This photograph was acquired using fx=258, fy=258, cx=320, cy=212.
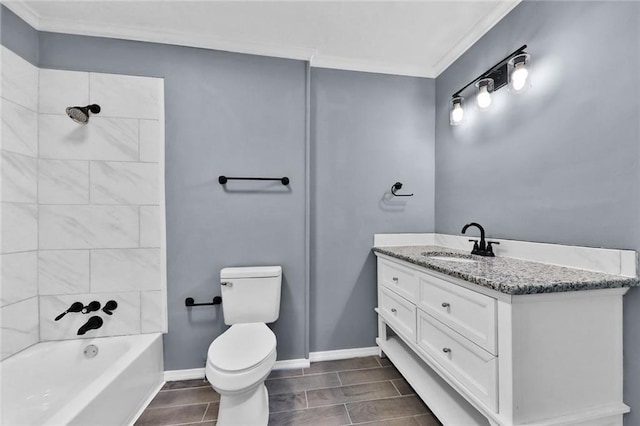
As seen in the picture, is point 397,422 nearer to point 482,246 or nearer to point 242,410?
point 242,410

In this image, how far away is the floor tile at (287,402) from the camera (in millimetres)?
1545

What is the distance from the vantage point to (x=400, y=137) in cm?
219

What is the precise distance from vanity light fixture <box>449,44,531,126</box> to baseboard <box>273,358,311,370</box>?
2118mm

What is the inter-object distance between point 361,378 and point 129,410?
4.64 ft

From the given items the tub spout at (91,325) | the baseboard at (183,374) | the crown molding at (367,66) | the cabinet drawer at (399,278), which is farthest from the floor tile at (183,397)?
the crown molding at (367,66)

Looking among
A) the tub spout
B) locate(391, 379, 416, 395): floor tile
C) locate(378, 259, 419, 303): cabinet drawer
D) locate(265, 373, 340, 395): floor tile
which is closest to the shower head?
the tub spout

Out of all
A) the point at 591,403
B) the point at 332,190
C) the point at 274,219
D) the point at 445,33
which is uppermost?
the point at 445,33

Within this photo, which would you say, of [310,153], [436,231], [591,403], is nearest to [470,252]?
[436,231]

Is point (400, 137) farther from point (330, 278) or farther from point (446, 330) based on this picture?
point (446, 330)

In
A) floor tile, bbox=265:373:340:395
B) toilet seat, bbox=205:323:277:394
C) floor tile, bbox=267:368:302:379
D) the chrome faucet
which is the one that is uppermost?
the chrome faucet

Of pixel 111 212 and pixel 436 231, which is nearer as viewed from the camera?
pixel 111 212

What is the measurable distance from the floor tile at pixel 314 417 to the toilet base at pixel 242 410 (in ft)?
0.35

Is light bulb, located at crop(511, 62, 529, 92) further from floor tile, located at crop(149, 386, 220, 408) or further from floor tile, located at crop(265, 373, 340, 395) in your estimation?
floor tile, located at crop(149, 386, 220, 408)

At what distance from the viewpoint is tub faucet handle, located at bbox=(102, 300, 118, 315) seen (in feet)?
5.60
